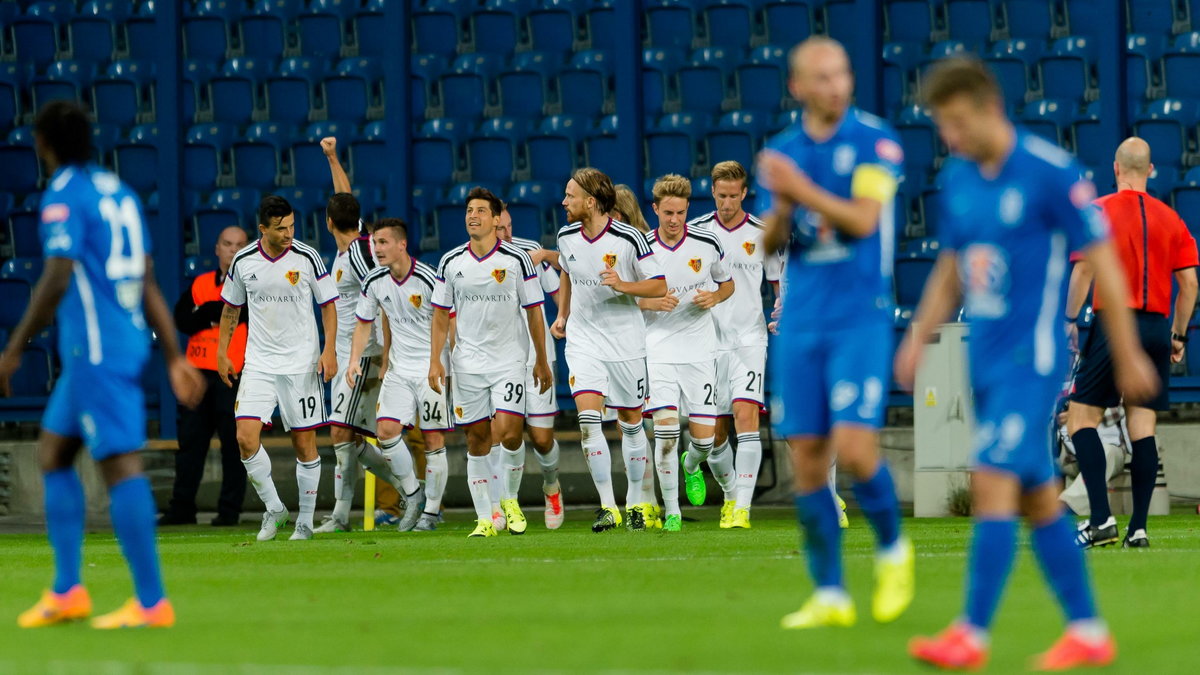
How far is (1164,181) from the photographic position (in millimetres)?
16344

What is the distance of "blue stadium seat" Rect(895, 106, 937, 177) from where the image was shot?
1747 centimetres

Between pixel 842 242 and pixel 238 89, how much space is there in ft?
49.0

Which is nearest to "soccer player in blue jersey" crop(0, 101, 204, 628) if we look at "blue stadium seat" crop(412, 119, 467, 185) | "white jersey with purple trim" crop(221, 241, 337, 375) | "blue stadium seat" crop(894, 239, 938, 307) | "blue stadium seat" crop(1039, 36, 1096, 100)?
"white jersey with purple trim" crop(221, 241, 337, 375)

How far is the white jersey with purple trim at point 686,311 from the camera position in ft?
41.4

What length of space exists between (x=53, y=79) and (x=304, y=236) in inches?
146

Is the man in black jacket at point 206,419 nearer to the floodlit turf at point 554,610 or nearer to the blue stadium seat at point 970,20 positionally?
the floodlit turf at point 554,610

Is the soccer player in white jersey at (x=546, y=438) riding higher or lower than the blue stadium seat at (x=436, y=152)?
lower

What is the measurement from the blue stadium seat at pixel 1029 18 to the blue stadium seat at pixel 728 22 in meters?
2.67

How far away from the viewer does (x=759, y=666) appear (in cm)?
495

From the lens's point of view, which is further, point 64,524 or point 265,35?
point 265,35

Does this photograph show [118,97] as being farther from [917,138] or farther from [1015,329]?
[1015,329]

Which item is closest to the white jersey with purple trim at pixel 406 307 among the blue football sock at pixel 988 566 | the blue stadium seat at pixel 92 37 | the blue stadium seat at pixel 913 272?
the blue stadium seat at pixel 913 272

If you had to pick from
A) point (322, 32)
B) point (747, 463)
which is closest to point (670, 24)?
point (322, 32)

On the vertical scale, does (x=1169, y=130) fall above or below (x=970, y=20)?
below
